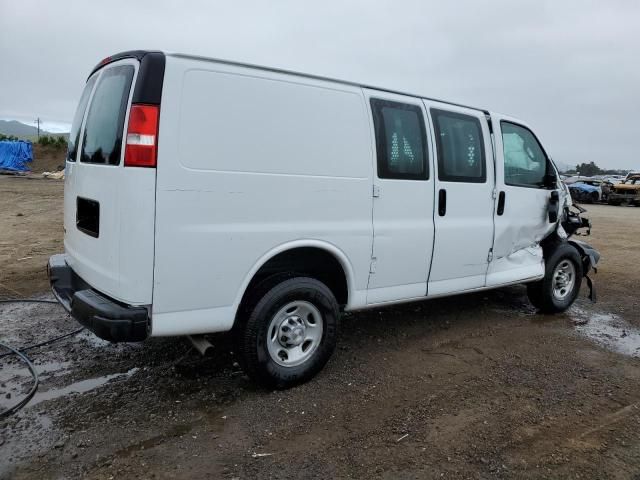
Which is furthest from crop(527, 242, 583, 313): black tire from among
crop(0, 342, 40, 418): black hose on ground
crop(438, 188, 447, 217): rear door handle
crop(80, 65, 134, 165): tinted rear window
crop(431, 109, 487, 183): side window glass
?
crop(0, 342, 40, 418): black hose on ground

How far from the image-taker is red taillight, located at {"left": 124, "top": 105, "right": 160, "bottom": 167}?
2.98m

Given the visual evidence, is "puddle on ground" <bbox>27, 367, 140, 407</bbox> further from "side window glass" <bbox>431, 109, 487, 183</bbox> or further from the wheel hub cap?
"side window glass" <bbox>431, 109, 487, 183</bbox>

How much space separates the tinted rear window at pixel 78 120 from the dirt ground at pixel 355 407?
5.59ft

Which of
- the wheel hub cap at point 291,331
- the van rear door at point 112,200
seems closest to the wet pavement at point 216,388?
the wheel hub cap at point 291,331

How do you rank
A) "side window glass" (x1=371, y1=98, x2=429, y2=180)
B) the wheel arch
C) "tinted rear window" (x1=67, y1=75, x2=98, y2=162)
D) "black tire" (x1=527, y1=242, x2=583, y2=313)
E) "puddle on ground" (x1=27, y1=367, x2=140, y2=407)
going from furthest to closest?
"black tire" (x1=527, y1=242, x2=583, y2=313) < "side window glass" (x1=371, y1=98, x2=429, y2=180) < "tinted rear window" (x1=67, y1=75, x2=98, y2=162) < "puddle on ground" (x1=27, y1=367, x2=140, y2=407) < the wheel arch

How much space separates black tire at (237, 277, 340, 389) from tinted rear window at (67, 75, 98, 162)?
1790mm

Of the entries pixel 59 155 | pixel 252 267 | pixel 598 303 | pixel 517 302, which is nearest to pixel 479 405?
pixel 252 267

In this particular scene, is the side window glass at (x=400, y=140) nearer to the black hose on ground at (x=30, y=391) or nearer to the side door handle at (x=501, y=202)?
the side door handle at (x=501, y=202)

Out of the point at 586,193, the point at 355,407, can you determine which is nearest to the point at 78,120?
the point at 355,407

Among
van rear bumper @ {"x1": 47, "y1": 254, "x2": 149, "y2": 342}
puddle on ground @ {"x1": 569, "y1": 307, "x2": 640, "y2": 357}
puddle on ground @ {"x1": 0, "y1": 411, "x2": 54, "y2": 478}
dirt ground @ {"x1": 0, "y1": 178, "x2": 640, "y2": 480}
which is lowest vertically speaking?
puddle on ground @ {"x1": 0, "y1": 411, "x2": 54, "y2": 478}

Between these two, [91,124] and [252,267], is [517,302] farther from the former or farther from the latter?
[91,124]

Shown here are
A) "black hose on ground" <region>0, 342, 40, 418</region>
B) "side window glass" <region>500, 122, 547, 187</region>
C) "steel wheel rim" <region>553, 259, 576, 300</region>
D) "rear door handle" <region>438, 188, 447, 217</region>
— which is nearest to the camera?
"black hose on ground" <region>0, 342, 40, 418</region>

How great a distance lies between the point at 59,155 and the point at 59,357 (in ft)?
122

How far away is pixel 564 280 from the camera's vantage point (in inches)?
238
